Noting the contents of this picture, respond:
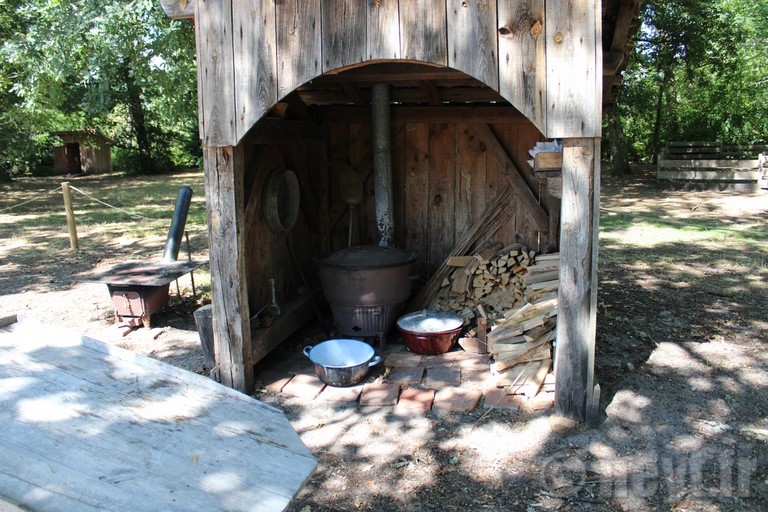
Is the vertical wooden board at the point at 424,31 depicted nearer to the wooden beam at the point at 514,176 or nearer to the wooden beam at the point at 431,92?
the wooden beam at the point at 431,92

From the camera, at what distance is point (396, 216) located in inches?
258

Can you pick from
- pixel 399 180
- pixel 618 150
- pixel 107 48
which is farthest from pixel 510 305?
pixel 618 150

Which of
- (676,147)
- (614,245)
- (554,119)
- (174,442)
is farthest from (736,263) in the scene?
(676,147)

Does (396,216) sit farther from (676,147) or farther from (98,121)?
(98,121)

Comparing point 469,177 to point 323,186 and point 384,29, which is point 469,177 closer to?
point 323,186

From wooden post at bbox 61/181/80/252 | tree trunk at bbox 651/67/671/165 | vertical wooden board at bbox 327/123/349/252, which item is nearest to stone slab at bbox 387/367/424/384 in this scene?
vertical wooden board at bbox 327/123/349/252

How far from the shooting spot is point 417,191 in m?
6.46

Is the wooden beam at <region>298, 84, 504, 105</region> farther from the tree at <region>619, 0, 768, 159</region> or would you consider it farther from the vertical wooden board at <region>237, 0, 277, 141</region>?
the tree at <region>619, 0, 768, 159</region>

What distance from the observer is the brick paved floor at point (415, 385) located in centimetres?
433

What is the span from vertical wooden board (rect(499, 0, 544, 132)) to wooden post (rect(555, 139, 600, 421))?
1.06ft

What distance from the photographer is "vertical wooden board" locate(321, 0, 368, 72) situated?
373 centimetres

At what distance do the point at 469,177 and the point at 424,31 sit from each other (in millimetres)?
2747

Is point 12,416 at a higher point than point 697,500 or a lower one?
higher

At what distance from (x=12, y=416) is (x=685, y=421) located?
3.79 metres
